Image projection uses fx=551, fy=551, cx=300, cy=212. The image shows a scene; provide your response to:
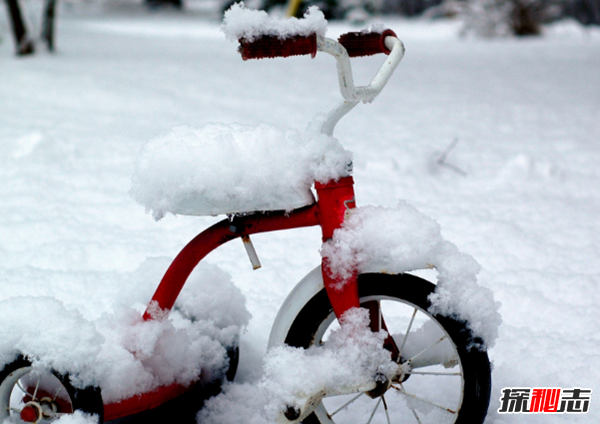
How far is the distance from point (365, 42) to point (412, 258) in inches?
21.1

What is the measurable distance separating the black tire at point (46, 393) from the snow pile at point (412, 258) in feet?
2.21

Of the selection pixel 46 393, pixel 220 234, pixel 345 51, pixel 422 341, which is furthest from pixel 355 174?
pixel 46 393

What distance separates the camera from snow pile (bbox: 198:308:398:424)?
1.30 meters

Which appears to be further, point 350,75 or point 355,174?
point 355,174

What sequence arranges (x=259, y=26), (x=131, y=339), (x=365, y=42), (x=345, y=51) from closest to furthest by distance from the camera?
1. (x=259, y=26)
2. (x=345, y=51)
3. (x=365, y=42)
4. (x=131, y=339)

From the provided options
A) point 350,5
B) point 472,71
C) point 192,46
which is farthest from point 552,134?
point 350,5

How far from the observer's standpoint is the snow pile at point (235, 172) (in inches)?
50.5

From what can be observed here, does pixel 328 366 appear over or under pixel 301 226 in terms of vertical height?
under

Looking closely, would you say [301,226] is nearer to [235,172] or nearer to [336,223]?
[336,223]

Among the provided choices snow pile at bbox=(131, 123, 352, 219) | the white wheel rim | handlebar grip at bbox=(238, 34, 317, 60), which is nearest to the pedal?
snow pile at bbox=(131, 123, 352, 219)

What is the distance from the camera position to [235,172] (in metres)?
1.29

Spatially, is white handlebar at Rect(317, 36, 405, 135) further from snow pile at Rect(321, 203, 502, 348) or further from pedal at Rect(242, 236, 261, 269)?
pedal at Rect(242, 236, 261, 269)

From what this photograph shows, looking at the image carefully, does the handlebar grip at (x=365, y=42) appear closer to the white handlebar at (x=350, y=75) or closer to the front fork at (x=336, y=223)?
the white handlebar at (x=350, y=75)

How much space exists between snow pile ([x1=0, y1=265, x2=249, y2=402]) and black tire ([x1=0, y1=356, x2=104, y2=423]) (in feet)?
0.07
